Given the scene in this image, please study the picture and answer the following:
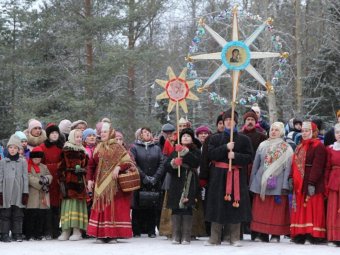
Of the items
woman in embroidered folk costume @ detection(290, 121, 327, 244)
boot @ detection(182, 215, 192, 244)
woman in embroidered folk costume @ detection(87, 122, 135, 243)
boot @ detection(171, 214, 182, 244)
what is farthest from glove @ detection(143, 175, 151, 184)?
woman in embroidered folk costume @ detection(290, 121, 327, 244)

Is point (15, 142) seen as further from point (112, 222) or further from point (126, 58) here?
point (126, 58)

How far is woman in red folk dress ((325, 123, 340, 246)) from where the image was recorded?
35.3 feet

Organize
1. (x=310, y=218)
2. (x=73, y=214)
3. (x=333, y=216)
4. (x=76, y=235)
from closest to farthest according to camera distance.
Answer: (x=333, y=216), (x=310, y=218), (x=73, y=214), (x=76, y=235)

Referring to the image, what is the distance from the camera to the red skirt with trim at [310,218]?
10.9m

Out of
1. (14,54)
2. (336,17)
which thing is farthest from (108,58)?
(336,17)

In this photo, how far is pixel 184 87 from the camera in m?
11.7

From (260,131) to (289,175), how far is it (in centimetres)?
139

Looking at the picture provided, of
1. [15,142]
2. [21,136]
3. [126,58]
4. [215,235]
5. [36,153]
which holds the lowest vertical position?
[215,235]

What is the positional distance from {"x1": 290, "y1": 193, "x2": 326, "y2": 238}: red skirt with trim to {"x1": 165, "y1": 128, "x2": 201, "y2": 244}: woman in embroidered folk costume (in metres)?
1.45

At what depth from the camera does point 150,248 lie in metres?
10.7

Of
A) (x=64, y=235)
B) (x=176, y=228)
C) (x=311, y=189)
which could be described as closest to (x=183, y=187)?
(x=176, y=228)

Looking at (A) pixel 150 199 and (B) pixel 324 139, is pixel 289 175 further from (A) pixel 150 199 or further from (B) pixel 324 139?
(A) pixel 150 199

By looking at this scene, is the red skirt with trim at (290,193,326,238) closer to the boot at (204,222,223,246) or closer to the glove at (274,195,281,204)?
the glove at (274,195,281,204)

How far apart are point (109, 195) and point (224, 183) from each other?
5.46ft
